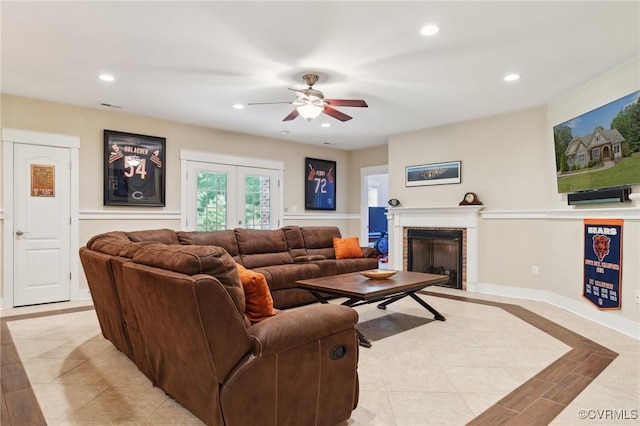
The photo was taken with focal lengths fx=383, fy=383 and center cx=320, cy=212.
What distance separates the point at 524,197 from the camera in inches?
204

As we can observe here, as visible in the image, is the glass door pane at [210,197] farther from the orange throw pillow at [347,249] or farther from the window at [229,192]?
the orange throw pillow at [347,249]

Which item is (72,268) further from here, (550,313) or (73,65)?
(550,313)

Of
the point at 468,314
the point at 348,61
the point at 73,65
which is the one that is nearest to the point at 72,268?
the point at 73,65

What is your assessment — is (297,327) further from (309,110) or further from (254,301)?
(309,110)

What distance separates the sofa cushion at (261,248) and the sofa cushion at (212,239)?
0.10m

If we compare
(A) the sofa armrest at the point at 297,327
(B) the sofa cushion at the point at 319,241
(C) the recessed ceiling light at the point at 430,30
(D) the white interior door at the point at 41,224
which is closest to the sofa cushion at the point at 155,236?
(D) the white interior door at the point at 41,224

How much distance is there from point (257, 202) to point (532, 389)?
203 inches

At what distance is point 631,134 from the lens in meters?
3.44

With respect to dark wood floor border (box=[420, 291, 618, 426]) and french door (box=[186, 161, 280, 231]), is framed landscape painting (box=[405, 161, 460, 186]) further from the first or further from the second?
dark wood floor border (box=[420, 291, 618, 426])

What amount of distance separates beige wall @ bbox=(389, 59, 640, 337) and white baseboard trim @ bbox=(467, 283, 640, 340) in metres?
0.01

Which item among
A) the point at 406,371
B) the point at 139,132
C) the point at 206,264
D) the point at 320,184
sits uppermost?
the point at 139,132

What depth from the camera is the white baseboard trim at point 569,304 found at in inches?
140

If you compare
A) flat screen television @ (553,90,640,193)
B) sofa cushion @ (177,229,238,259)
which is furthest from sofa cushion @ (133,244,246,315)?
flat screen television @ (553,90,640,193)

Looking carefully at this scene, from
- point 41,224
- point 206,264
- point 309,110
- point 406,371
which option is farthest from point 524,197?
point 41,224
